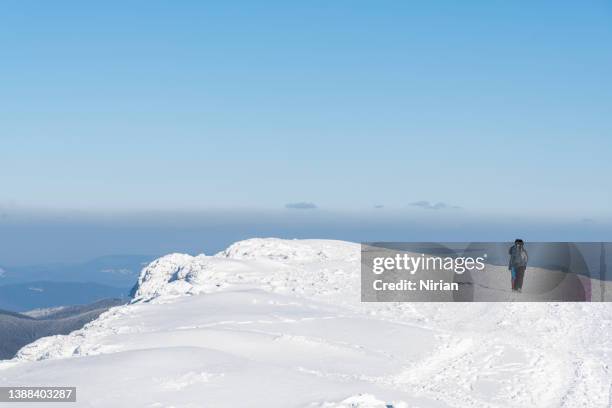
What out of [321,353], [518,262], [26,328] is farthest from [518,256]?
[26,328]

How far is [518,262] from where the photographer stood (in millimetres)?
37844

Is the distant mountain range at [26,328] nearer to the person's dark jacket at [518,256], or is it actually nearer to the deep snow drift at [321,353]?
the deep snow drift at [321,353]

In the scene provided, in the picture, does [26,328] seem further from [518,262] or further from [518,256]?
[518,256]

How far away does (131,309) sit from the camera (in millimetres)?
36438

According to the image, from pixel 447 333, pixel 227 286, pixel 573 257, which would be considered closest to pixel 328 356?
pixel 447 333

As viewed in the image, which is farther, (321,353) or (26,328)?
(26,328)

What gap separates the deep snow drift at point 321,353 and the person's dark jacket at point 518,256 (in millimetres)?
2816

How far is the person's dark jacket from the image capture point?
35.3 meters

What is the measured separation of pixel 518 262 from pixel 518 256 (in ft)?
3.69

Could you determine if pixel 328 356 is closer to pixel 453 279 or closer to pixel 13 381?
pixel 13 381

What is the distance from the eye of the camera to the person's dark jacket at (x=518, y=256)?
35.3 meters

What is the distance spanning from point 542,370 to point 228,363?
43.9 feet

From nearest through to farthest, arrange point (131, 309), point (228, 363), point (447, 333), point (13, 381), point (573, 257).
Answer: point (13, 381) → point (228, 363) → point (447, 333) → point (131, 309) → point (573, 257)

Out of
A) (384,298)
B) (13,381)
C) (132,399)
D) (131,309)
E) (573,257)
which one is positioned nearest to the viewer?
(132,399)
